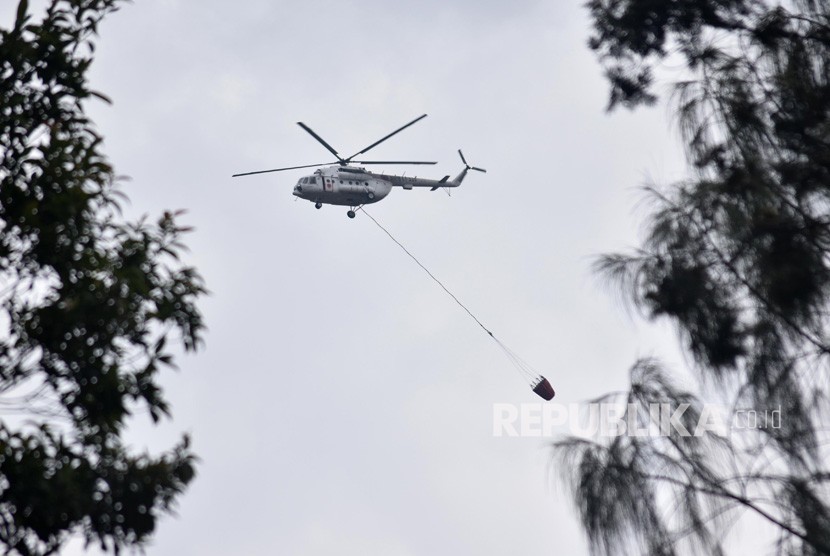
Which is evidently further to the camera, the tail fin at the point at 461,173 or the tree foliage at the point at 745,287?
the tail fin at the point at 461,173

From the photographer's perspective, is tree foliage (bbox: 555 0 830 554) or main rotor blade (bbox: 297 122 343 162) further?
main rotor blade (bbox: 297 122 343 162)

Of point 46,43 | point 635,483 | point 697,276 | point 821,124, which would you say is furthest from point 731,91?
point 46,43

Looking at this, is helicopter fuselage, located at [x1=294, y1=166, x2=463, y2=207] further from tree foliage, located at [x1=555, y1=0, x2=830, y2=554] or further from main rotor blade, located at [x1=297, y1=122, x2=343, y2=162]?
tree foliage, located at [x1=555, y1=0, x2=830, y2=554]

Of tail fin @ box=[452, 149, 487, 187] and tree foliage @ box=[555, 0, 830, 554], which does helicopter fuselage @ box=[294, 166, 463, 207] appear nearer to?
tail fin @ box=[452, 149, 487, 187]

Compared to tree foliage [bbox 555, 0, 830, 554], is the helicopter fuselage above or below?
above

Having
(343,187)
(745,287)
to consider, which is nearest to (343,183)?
(343,187)

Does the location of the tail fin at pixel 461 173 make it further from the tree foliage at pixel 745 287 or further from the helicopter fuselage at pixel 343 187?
the tree foliage at pixel 745 287

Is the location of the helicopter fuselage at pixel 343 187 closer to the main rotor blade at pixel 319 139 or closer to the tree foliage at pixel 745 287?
the main rotor blade at pixel 319 139

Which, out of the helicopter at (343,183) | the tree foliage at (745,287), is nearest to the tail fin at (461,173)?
the helicopter at (343,183)

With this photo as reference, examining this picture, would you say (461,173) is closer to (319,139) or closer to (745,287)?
(319,139)

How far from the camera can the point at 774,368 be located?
36.9 feet

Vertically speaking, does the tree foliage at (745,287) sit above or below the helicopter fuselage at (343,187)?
below

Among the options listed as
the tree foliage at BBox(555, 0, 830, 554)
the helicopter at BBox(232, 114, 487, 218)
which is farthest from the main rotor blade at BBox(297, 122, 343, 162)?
the tree foliage at BBox(555, 0, 830, 554)

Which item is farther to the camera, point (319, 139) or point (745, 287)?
point (319, 139)
